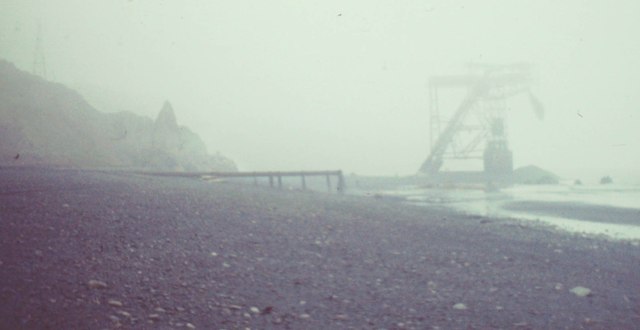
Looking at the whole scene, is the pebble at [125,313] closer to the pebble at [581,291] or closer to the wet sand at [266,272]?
the wet sand at [266,272]

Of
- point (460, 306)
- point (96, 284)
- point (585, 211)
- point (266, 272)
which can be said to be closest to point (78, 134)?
point (585, 211)

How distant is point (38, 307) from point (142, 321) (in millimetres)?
877

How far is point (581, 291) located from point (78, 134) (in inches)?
1574

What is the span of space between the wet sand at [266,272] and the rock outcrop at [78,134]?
24.1 m

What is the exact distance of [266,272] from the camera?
20.2 ft

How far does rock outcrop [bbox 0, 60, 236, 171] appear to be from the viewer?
33.5 m

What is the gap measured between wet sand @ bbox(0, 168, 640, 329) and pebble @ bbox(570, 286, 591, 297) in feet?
0.22

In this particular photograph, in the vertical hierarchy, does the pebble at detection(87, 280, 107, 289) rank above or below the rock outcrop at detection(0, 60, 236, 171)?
below

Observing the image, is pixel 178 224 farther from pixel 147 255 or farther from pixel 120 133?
pixel 120 133

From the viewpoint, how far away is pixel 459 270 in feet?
23.6

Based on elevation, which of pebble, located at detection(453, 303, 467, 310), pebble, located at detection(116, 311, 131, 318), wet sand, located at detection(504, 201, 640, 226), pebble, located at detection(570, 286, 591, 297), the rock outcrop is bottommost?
wet sand, located at detection(504, 201, 640, 226)

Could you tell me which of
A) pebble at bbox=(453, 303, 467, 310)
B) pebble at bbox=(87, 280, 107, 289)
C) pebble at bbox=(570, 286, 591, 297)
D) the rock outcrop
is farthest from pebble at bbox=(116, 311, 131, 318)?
the rock outcrop

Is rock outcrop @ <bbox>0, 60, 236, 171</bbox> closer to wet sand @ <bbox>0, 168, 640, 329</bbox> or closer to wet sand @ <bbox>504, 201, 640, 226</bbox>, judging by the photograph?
wet sand @ <bbox>0, 168, 640, 329</bbox>

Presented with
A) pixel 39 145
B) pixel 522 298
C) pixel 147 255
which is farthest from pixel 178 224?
pixel 39 145
